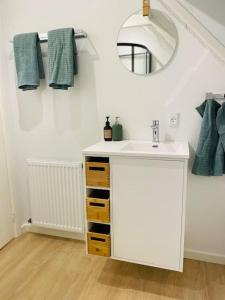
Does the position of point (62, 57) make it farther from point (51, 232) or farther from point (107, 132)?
point (51, 232)

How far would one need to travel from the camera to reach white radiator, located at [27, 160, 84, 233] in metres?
2.09

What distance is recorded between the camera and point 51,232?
2369 mm

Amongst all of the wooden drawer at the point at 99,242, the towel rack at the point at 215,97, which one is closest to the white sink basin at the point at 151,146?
the towel rack at the point at 215,97

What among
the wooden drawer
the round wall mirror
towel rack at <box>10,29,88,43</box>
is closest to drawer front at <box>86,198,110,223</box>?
the wooden drawer

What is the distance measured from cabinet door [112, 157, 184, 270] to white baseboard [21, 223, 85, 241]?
723 mm

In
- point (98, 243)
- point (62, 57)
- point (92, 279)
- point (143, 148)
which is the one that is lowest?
point (92, 279)

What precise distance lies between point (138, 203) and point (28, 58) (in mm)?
1456

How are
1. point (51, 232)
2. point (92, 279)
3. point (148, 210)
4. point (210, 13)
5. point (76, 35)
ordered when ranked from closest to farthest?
point (148, 210) → point (210, 13) → point (92, 279) → point (76, 35) → point (51, 232)

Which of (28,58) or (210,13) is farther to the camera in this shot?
(28,58)

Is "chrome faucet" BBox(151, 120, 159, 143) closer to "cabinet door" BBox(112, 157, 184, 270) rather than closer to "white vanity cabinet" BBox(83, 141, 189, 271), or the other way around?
"white vanity cabinet" BBox(83, 141, 189, 271)

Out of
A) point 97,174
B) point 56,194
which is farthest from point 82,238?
point 97,174

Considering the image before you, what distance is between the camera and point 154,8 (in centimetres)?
174

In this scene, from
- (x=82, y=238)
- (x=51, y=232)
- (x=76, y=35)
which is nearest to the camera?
(x=76, y=35)

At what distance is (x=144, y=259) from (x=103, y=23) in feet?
5.89
